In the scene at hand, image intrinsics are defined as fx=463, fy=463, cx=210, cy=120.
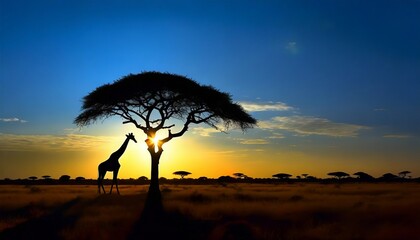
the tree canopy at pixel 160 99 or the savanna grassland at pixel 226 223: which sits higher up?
the tree canopy at pixel 160 99

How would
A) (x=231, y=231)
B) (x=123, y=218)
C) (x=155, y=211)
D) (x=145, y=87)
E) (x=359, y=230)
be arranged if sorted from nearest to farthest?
(x=231, y=231)
(x=359, y=230)
(x=123, y=218)
(x=155, y=211)
(x=145, y=87)

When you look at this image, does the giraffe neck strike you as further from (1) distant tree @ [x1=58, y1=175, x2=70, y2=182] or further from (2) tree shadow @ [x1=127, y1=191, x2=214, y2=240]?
(1) distant tree @ [x1=58, y1=175, x2=70, y2=182]

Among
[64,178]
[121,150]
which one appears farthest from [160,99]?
[64,178]

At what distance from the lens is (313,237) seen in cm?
1333

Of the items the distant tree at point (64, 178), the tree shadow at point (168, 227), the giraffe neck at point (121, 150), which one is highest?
the distant tree at point (64, 178)

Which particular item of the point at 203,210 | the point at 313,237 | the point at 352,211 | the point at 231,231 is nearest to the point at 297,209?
the point at 352,211

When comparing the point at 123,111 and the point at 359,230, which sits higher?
the point at 123,111

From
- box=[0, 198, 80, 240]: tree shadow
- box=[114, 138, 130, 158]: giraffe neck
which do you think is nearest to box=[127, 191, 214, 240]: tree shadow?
box=[0, 198, 80, 240]: tree shadow

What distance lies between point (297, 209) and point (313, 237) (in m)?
7.88

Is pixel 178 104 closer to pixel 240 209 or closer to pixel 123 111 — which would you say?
pixel 123 111

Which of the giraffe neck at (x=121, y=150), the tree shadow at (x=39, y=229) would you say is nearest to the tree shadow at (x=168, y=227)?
the tree shadow at (x=39, y=229)

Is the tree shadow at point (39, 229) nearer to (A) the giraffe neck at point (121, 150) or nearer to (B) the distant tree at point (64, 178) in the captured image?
(A) the giraffe neck at point (121, 150)

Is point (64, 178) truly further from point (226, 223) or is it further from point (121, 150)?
point (226, 223)

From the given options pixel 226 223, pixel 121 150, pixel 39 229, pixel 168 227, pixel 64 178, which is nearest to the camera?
pixel 226 223
